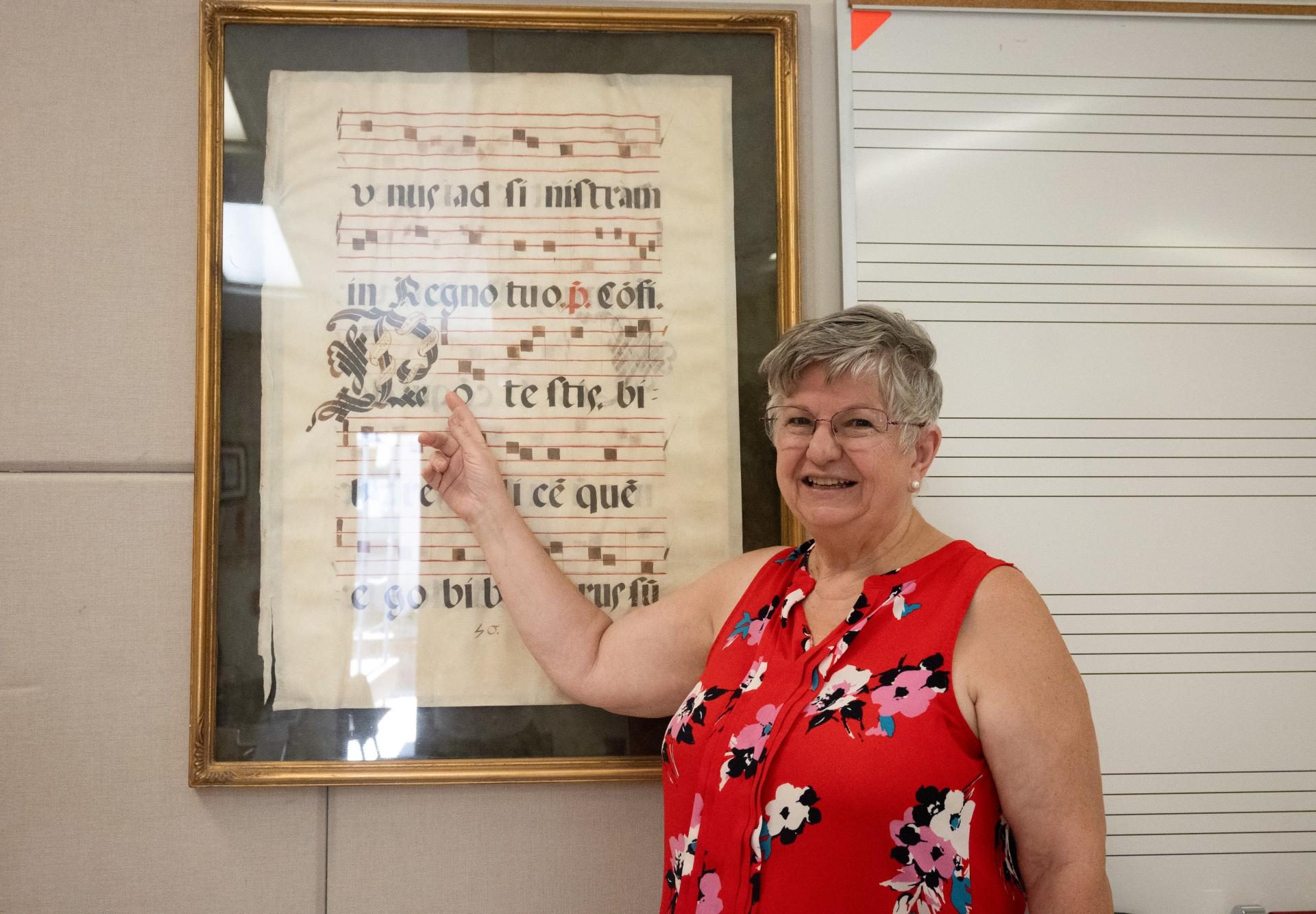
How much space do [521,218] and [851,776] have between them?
1.16 m

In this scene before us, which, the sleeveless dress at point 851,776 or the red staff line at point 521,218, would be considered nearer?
the sleeveless dress at point 851,776

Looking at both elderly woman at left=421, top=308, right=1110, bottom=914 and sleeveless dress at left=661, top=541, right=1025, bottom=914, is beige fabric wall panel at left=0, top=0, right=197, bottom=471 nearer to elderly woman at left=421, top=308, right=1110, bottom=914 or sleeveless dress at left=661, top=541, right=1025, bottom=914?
elderly woman at left=421, top=308, right=1110, bottom=914

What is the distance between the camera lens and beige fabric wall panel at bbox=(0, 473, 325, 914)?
155cm

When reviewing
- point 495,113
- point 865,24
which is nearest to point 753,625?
point 495,113

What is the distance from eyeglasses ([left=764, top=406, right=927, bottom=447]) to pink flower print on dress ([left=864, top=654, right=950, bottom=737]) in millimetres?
336

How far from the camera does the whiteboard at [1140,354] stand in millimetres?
1602

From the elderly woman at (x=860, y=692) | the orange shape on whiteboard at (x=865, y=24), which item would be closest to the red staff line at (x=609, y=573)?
the elderly woman at (x=860, y=692)

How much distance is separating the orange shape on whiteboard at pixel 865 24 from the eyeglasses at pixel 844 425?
2.78 feet

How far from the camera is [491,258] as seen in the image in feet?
5.32

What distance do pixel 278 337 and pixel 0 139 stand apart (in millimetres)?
669

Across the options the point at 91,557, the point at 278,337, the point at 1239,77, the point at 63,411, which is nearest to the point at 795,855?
the point at 278,337

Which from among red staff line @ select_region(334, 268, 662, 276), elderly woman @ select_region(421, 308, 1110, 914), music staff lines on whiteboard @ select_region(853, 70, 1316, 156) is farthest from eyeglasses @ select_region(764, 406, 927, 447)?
music staff lines on whiteboard @ select_region(853, 70, 1316, 156)

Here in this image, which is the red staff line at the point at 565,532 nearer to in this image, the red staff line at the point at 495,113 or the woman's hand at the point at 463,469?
the woman's hand at the point at 463,469

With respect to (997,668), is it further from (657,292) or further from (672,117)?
(672,117)
